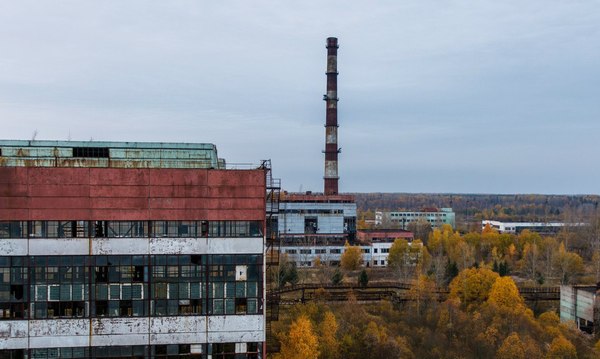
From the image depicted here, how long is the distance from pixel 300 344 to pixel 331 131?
53.5 metres

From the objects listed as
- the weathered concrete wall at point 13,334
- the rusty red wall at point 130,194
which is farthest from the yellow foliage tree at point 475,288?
the weathered concrete wall at point 13,334

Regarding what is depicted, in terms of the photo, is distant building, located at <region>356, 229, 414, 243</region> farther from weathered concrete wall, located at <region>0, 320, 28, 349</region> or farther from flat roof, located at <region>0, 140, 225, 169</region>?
weathered concrete wall, located at <region>0, 320, 28, 349</region>

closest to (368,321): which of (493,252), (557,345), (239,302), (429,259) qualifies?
(557,345)

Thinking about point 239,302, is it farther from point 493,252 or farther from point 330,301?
point 493,252

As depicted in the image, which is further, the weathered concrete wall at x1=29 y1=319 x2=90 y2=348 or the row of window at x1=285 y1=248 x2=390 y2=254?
the row of window at x1=285 y1=248 x2=390 y2=254

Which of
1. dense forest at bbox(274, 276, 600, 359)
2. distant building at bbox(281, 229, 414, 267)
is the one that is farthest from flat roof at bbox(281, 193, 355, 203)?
dense forest at bbox(274, 276, 600, 359)

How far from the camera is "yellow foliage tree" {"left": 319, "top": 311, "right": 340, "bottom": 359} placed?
31.2m

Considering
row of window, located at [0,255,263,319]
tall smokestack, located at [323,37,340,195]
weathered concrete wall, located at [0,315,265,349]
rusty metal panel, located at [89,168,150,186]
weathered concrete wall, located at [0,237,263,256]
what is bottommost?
weathered concrete wall, located at [0,315,265,349]

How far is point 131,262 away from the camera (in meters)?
17.9

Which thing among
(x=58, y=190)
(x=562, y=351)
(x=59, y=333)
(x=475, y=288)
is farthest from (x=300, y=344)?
(x=475, y=288)

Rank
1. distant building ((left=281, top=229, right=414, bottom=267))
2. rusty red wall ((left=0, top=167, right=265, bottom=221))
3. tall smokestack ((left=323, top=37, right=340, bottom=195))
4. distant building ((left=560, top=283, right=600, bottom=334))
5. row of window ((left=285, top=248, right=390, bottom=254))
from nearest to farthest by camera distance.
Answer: rusty red wall ((left=0, top=167, right=265, bottom=221)) → distant building ((left=560, top=283, right=600, bottom=334)) → distant building ((left=281, top=229, right=414, bottom=267)) → row of window ((left=285, top=248, right=390, bottom=254)) → tall smokestack ((left=323, top=37, right=340, bottom=195))

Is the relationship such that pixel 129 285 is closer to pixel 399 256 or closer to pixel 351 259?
pixel 351 259

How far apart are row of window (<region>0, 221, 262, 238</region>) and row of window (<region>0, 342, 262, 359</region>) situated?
3774 millimetres

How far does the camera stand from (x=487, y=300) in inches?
1762
